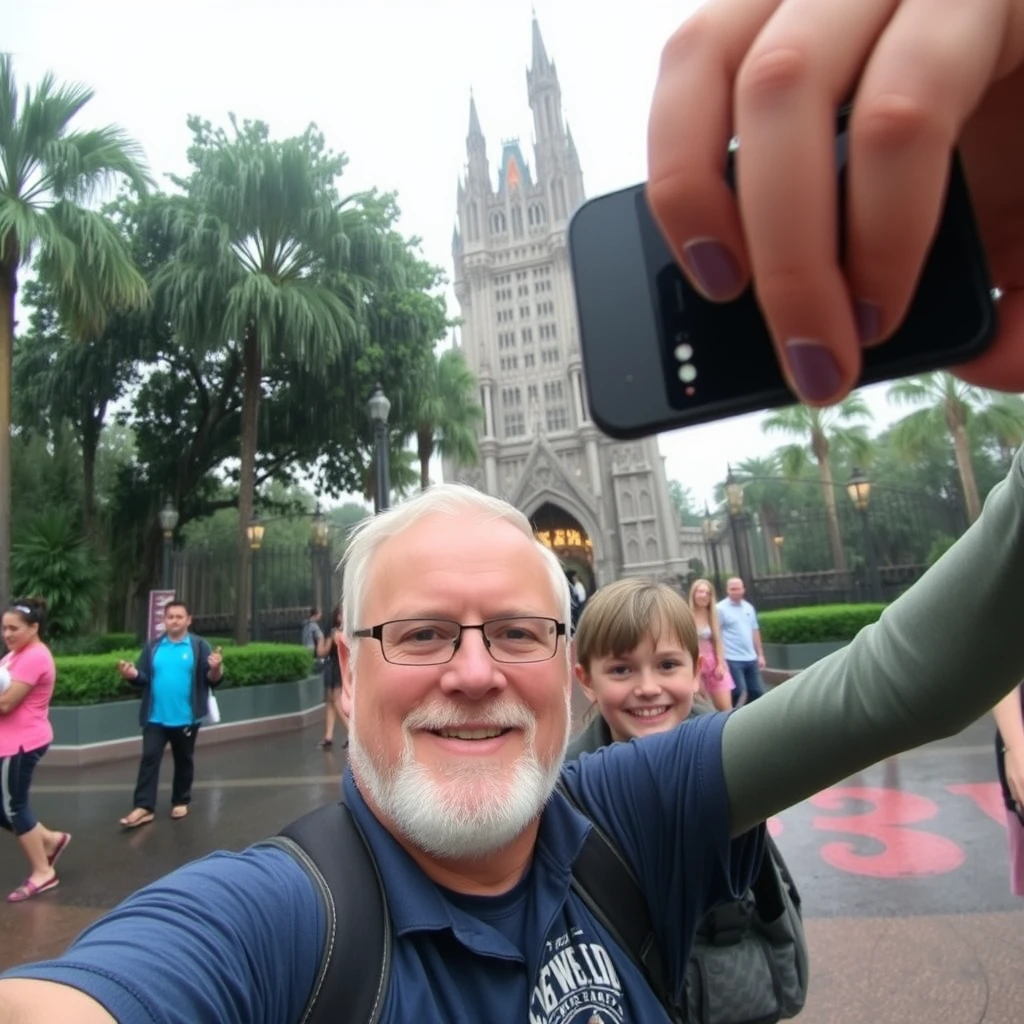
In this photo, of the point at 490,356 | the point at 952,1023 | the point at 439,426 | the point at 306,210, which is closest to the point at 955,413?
the point at 439,426

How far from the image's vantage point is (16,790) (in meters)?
4.07

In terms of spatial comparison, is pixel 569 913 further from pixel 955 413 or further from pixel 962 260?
pixel 955 413

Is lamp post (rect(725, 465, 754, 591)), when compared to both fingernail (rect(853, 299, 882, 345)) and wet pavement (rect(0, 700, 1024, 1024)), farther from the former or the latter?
fingernail (rect(853, 299, 882, 345))

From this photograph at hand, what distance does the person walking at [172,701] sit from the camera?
5.48 meters

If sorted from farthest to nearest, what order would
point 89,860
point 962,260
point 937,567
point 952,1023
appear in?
point 89,860 < point 952,1023 < point 937,567 < point 962,260

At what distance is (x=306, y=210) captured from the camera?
12.5 metres

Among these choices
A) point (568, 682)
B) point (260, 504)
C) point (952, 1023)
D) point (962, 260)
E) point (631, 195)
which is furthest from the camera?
point (260, 504)

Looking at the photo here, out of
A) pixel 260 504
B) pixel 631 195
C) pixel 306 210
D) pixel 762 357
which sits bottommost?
pixel 762 357

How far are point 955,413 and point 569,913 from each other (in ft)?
69.2

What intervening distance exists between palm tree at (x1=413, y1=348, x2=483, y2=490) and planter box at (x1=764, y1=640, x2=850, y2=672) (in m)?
10.5

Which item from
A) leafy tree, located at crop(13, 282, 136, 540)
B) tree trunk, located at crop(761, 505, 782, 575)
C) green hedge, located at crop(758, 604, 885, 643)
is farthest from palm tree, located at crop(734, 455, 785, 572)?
leafy tree, located at crop(13, 282, 136, 540)

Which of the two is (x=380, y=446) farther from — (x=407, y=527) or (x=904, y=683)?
(x=904, y=683)

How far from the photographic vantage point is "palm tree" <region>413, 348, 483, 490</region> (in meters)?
18.8

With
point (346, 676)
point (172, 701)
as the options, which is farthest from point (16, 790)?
point (346, 676)
